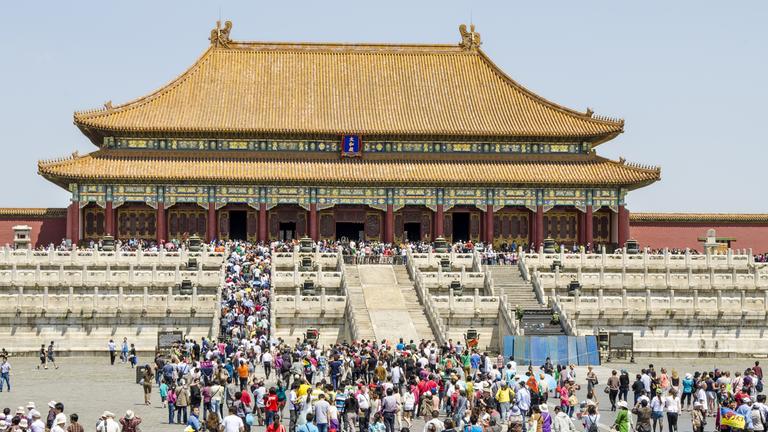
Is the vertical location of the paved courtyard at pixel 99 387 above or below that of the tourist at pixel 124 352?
below

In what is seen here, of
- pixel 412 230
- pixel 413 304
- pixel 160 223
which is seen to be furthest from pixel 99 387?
pixel 412 230

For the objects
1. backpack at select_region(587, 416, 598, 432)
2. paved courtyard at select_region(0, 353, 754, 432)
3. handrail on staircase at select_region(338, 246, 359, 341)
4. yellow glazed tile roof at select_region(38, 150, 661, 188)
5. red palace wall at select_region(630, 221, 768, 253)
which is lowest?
paved courtyard at select_region(0, 353, 754, 432)

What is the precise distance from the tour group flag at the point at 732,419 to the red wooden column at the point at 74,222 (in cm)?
5256

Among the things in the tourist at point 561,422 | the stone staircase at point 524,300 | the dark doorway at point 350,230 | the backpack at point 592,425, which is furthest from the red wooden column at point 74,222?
the backpack at point 592,425

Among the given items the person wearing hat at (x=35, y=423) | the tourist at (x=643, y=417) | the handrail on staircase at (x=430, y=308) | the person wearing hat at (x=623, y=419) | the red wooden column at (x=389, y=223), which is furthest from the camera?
the red wooden column at (x=389, y=223)

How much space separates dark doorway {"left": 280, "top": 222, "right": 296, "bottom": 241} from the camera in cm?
8194

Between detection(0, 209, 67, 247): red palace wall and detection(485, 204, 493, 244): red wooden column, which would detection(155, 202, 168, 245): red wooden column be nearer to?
detection(0, 209, 67, 247): red palace wall

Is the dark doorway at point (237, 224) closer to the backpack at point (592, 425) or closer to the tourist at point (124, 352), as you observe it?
the tourist at point (124, 352)

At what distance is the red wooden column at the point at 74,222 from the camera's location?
79062 millimetres

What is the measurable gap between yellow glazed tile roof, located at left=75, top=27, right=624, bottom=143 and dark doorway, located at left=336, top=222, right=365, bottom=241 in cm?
511

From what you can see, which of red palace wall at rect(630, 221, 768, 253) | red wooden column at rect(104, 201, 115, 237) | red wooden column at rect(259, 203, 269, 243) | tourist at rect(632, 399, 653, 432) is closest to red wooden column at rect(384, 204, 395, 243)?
red wooden column at rect(259, 203, 269, 243)

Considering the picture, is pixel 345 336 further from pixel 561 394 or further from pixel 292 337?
pixel 561 394

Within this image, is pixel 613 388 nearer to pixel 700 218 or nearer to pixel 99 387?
pixel 99 387

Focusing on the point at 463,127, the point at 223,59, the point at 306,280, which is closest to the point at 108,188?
the point at 223,59
